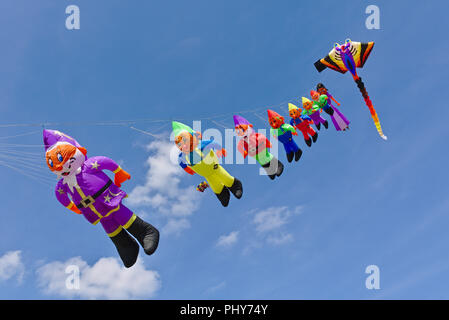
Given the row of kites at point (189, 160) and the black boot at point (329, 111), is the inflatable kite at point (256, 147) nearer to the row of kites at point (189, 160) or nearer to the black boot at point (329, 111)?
the row of kites at point (189, 160)

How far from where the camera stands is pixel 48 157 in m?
5.28

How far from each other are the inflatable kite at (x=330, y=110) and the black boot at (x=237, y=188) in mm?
3809

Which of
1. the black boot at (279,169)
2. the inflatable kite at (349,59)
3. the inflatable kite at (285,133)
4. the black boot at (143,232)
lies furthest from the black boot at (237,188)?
the inflatable kite at (349,59)

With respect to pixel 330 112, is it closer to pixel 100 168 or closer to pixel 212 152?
pixel 212 152

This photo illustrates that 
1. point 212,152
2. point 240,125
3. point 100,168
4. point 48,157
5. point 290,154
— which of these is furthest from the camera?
point 290,154

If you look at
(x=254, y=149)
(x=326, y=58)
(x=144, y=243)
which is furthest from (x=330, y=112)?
(x=144, y=243)

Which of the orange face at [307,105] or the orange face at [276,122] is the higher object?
the orange face at [307,105]

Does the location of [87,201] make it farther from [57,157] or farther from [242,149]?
[242,149]

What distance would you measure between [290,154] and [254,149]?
1621mm

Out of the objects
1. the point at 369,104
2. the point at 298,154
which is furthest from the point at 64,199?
the point at 369,104

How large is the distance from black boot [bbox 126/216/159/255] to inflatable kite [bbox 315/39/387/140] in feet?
19.9

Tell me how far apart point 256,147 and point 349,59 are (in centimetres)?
339

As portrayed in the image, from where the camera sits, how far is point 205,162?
7.11m

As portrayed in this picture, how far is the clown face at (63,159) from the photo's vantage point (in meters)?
5.27
